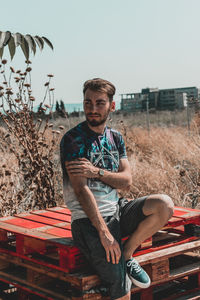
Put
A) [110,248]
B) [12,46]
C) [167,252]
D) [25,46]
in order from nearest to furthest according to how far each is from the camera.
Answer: [110,248] < [167,252] < [12,46] < [25,46]

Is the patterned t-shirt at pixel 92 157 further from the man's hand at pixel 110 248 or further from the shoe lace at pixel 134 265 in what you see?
the shoe lace at pixel 134 265

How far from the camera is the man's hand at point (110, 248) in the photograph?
2939mm

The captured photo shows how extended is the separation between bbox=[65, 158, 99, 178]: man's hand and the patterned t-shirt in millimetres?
34

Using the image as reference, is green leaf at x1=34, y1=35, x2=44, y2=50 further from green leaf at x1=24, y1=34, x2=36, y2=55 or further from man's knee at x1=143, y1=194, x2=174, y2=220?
man's knee at x1=143, y1=194, x2=174, y2=220

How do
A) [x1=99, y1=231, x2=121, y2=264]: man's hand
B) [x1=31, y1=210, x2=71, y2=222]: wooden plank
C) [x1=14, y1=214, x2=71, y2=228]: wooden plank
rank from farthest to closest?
1. [x1=31, y1=210, x2=71, y2=222]: wooden plank
2. [x1=14, y1=214, x2=71, y2=228]: wooden plank
3. [x1=99, y1=231, x2=121, y2=264]: man's hand

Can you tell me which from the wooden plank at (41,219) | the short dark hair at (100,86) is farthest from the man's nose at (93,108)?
the wooden plank at (41,219)

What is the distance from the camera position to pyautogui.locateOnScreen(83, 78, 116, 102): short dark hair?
3.20 metres

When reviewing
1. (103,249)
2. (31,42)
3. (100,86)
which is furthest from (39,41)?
(103,249)

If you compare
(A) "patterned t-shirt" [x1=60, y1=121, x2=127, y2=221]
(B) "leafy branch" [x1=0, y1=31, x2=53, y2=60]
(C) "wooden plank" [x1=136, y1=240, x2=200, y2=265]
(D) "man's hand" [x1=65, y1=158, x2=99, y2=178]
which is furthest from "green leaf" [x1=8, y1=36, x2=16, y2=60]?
(C) "wooden plank" [x1=136, y1=240, x2=200, y2=265]

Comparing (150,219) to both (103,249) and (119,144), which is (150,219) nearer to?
(103,249)

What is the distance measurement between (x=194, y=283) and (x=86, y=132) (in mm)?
1585

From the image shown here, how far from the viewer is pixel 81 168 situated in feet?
10.1

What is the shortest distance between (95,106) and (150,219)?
868 millimetres

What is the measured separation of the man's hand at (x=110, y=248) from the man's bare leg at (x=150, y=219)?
225 millimetres
